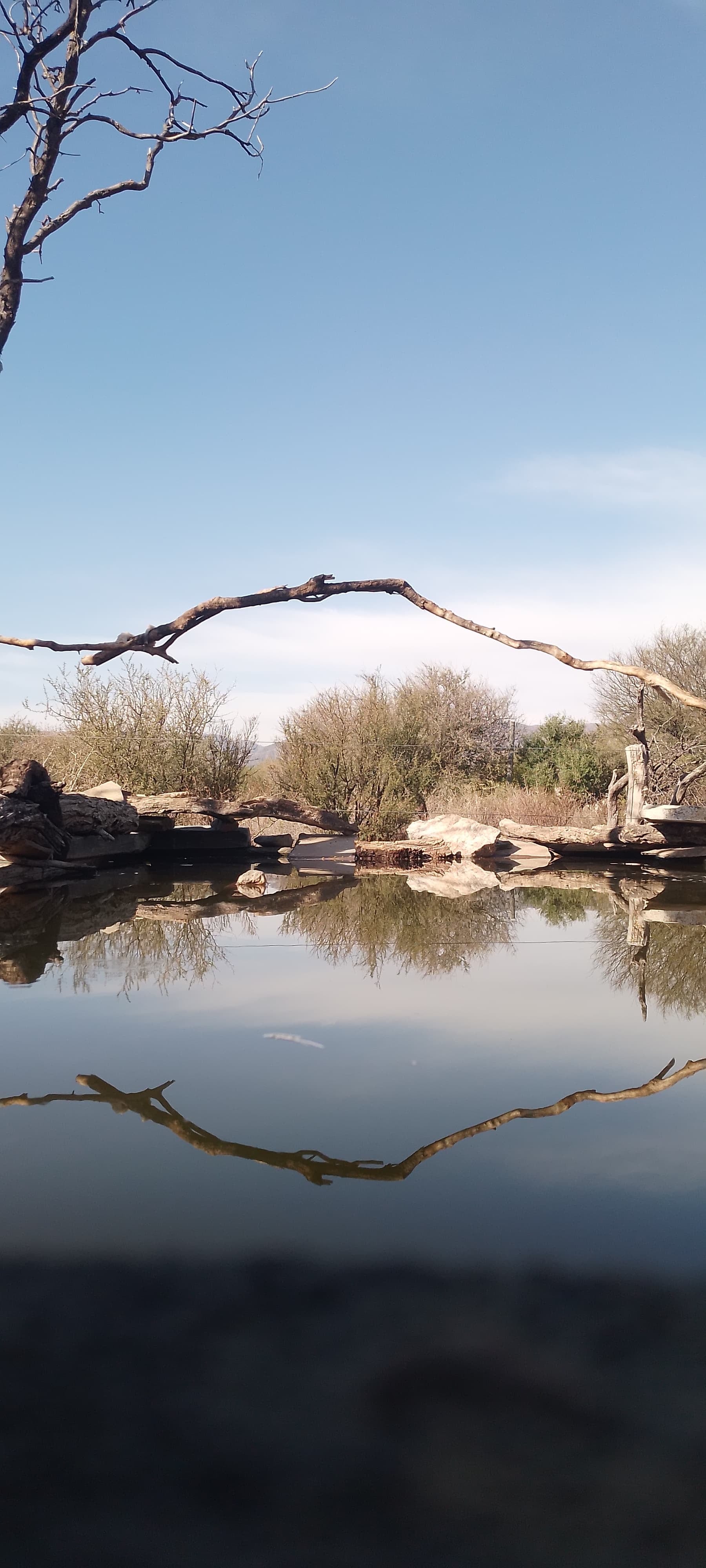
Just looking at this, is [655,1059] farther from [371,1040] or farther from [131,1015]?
[131,1015]

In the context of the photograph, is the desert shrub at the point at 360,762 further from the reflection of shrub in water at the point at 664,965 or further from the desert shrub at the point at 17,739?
the reflection of shrub in water at the point at 664,965

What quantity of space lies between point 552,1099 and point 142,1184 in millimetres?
1422

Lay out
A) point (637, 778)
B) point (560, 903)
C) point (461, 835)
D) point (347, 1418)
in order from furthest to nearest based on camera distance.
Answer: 1. point (461, 835)
2. point (637, 778)
3. point (560, 903)
4. point (347, 1418)

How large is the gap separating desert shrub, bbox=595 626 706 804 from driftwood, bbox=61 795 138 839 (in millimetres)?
11524

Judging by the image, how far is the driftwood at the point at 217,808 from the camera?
1218 centimetres

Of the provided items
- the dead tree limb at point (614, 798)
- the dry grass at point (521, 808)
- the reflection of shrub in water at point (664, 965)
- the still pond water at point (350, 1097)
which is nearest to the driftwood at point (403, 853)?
the dry grass at point (521, 808)

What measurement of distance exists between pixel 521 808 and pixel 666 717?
6270 millimetres

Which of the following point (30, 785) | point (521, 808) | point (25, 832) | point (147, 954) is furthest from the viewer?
A: point (521, 808)

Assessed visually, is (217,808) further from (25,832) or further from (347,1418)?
(347,1418)

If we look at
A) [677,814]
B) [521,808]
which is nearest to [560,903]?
[677,814]

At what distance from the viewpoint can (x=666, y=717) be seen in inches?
901

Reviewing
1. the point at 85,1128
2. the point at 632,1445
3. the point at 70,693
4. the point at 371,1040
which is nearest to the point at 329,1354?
the point at 632,1445

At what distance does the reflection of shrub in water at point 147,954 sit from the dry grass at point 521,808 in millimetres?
10318

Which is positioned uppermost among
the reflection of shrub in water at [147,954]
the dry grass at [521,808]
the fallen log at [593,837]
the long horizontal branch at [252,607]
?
the long horizontal branch at [252,607]
